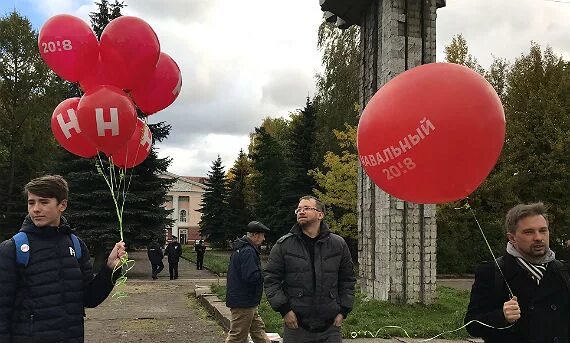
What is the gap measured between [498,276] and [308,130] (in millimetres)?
29812

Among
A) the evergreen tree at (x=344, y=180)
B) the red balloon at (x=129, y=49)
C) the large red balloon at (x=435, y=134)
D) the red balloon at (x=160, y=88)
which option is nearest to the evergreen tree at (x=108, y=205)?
the evergreen tree at (x=344, y=180)

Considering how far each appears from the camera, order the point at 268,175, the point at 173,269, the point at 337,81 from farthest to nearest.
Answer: the point at 268,175, the point at 337,81, the point at 173,269

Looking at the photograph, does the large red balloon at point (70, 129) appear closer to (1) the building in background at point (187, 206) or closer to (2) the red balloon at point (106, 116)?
(2) the red balloon at point (106, 116)

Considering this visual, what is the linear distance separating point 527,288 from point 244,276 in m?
3.86

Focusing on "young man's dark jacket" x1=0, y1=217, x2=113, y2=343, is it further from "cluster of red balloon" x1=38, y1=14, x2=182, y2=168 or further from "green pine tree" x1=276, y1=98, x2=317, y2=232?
"green pine tree" x1=276, y1=98, x2=317, y2=232

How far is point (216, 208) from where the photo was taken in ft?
167

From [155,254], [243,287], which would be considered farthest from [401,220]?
[155,254]

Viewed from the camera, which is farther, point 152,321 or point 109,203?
point 109,203

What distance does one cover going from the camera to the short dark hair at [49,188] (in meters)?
3.46

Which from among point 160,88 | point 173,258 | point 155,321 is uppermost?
point 160,88

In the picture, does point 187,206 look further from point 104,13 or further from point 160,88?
point 160,88

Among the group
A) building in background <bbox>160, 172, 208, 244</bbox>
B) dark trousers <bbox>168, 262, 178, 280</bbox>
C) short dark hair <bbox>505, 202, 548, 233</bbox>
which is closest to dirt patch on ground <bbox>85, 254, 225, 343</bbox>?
short dark hair <bbox>505, 202, 548, 233</bbox>

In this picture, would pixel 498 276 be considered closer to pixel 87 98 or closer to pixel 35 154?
pixel 87 98

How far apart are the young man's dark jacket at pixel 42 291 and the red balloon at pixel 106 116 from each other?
2.66 meters
